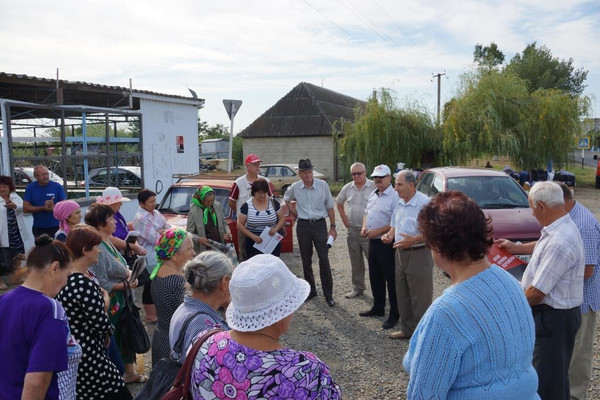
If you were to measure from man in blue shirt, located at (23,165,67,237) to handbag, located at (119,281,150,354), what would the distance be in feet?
12.0

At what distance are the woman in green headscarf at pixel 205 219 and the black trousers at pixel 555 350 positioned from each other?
13.9ft

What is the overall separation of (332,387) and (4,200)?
6.83m

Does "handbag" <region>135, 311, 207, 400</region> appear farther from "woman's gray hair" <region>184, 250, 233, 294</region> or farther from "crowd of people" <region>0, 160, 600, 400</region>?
"woman's gray hair" <region>184, 250, 233, 294</region>

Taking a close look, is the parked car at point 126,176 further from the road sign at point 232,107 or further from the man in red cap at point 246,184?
the man in red cap at point 246,184

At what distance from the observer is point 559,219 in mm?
3160

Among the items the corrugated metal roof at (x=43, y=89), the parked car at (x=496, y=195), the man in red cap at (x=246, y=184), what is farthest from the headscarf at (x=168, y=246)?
the corrugated metal roof at (x=43, y=89)

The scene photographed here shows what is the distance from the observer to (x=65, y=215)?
4.60m

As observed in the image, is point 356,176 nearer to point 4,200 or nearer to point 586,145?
point 4,200

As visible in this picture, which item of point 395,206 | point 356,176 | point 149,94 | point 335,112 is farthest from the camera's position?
point 335,112

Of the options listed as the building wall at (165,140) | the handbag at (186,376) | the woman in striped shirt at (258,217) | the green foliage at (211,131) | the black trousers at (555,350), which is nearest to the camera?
the handbag at (186,376)

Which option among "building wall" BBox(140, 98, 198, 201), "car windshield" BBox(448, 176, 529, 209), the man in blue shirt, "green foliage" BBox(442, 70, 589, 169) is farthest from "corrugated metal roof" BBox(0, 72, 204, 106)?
→ "green foliage" BBox(442, 70, 589, 169)

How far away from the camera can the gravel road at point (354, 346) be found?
4.45 meters

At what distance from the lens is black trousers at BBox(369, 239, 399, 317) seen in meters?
5.84

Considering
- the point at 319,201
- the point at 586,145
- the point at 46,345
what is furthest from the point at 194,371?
the point at 586,145
